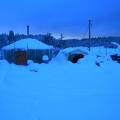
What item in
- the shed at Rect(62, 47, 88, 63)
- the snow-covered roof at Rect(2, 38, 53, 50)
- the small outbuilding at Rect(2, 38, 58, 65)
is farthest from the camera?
the shed at Rect(62, 47, 88, 63)

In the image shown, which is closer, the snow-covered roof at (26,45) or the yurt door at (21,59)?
the yurt door at (21,59)

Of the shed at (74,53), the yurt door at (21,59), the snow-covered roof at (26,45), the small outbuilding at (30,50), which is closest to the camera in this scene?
the yurt door at (21,59)

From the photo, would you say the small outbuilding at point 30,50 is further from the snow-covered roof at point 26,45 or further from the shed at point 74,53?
the shed at point 74,53

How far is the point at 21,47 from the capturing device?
3762cm

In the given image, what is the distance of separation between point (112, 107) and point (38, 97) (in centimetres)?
298

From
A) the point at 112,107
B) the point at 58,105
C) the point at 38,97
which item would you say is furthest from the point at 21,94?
the point at 112,107

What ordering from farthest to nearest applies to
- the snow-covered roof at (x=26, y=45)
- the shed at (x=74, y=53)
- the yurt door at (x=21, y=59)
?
the shed at (x=74, y=53) < the snow-covered roof at (x=26, y=45) < the yurt door at (x=21, y=59)

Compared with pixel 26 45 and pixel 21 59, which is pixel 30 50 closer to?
pixel 26 45

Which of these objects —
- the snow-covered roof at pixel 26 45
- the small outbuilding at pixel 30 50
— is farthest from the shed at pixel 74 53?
the snow-covered roof at pixel 26 45

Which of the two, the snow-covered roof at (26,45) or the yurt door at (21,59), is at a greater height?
the snow-covered roof at (26,45)

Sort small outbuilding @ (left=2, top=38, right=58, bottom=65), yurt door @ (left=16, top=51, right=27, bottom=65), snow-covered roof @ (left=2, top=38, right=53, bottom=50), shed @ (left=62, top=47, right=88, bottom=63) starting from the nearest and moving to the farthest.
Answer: yurt door @ (left=16, top=51, right=27, bottom=65), small outbuilding @ (left=2, top=38, right=58, bottom=65), snow-covered roof @ (left=2, top=38, right=53, bottom=50), shed @ (left=62, top=47, right=88, bottom=63)

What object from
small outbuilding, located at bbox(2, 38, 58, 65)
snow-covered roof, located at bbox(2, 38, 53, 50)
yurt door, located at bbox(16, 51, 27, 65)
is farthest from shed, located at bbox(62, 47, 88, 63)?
yurt door, located at bbox(16, 51, 27, 65)

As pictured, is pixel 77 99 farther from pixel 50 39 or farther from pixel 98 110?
pixel 50 39

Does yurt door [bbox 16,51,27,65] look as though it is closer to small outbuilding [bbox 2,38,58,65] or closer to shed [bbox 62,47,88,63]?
small outbuilding [bbox 2,38,58,65]
